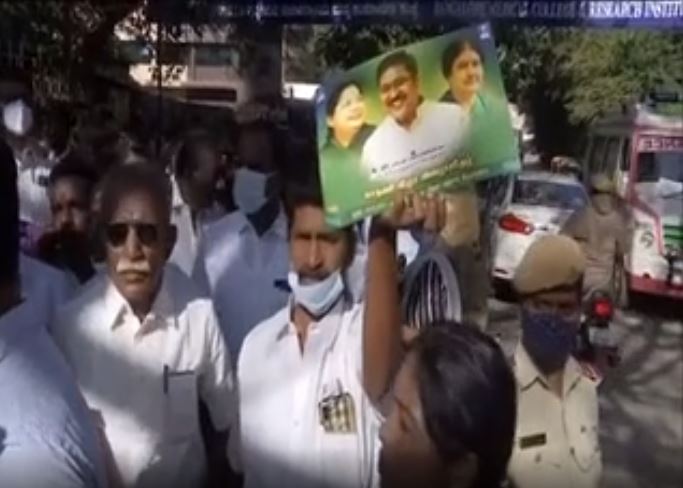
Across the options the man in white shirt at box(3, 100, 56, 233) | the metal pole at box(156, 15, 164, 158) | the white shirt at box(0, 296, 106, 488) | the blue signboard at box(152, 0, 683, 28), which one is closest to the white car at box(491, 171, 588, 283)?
the blue signboard at box(152, 0, 683, 28)

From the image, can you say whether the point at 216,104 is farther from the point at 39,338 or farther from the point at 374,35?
the point at 39,338

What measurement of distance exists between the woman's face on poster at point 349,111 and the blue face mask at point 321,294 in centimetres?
53

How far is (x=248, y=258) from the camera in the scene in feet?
14.4

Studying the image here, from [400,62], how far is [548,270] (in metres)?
0.70

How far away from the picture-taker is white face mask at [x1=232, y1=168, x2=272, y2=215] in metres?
4.70

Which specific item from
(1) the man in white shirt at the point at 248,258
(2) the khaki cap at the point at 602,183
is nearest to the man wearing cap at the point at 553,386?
(1) the man in white shirt at the point at 248,258

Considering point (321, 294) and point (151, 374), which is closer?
point (321, 294)

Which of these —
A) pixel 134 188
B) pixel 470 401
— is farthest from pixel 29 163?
pixel 470 401

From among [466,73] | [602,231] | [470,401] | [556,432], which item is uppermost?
[466,73]

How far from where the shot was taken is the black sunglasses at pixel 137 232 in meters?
3.48

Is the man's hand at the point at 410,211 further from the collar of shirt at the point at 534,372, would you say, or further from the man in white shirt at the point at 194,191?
the man in white shirt at the point at 194,191

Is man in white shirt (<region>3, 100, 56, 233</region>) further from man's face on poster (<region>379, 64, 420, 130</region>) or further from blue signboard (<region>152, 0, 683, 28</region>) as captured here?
man's face on poster (<region>379, 64, 420, 130</region>)

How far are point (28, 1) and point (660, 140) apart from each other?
13.8 ft

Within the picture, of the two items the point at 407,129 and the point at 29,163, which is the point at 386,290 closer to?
the point at 407,129
